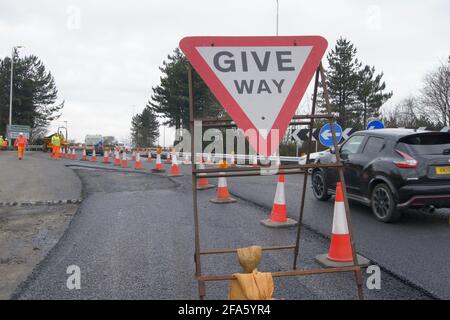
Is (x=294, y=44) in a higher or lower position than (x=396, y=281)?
higher

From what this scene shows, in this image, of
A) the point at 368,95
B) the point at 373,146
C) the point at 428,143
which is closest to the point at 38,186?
the point at 373,146

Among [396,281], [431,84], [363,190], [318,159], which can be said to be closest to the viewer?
[396,281]

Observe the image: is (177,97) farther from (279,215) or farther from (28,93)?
(279,215)

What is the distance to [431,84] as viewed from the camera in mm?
58125

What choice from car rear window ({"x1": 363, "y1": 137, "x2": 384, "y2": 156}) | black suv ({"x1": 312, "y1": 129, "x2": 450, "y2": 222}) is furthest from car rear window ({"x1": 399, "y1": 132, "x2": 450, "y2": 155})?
car rear window ({"x1": 363, "y1": 137, "x2": 384, "y2": 156})

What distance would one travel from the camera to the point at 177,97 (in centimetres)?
4947

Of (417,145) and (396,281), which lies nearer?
(396,281)

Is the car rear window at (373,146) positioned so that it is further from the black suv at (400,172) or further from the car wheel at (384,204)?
the car wheel at (384,204)

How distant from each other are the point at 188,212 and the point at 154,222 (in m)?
1.04

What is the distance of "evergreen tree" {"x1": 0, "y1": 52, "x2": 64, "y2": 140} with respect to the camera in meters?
59.1

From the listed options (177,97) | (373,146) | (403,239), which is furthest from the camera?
(177,97)

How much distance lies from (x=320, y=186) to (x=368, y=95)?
152ft
